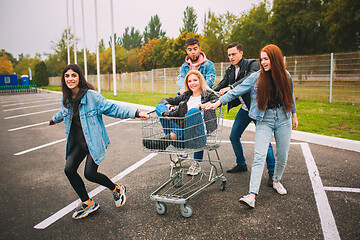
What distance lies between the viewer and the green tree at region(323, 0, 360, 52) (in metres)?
24.7

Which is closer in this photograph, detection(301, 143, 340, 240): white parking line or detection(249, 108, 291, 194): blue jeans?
detection(301, 143, 340, 240): white parking line

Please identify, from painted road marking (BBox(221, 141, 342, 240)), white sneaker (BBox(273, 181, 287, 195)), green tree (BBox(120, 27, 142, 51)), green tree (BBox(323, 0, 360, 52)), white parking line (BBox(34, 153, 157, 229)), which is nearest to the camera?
painted road marking (BBox(221, 141, 342, 240))

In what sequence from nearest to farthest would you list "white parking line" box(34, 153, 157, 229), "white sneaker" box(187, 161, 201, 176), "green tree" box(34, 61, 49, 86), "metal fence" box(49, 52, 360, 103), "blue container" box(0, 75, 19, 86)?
A: 1. "white parking line" box(34, 153, 157, 229)
2. "white sneaker" box(187, 161, 201, 176)
3. "metal fence" box(49, 52, 360, 103)
4. "blue container" box(0, 75, 19, 86)
5. "green tree" box(34, 61, 49, 86)

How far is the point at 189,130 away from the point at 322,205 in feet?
6.23

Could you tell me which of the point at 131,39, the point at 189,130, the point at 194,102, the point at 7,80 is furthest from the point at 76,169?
the point at 131,39

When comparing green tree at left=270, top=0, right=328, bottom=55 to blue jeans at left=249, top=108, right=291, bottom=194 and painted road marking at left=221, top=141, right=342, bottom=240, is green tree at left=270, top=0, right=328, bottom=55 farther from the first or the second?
blue jeans at left=249, top=108, right=291, bottom=194

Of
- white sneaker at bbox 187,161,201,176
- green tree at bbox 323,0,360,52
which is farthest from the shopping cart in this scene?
green tree at bbox 323,0,360,52

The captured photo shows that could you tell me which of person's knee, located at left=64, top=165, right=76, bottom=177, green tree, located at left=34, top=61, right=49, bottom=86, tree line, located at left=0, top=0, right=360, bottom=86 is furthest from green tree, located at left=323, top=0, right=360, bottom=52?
green tree, located at left=34, top=61, right=49, bottom=86

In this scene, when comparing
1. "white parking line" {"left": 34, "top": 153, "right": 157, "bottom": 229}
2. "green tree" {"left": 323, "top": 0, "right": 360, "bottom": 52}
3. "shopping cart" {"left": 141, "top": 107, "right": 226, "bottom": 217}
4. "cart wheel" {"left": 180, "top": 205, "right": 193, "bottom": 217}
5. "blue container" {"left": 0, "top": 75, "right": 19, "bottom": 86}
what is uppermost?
"green tree" {"left": 323, "top": 0, "right": 360, "bottom": 52}

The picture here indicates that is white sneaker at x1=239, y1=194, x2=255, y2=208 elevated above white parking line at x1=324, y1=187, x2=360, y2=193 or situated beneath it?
elevated above

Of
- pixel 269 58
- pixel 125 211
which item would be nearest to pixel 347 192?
pixel 269 58

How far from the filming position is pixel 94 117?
3.30 m

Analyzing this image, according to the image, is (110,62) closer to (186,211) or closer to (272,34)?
(272,34)

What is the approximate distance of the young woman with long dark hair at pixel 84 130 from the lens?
10.6 feet
